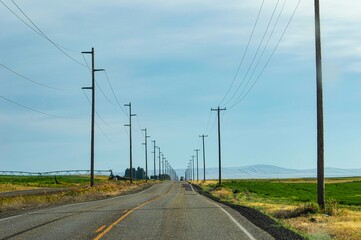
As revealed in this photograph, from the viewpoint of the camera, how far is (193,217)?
66.3 feet

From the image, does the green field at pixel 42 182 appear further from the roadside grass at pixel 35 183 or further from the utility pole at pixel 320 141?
the utility pole at pixel 320 141

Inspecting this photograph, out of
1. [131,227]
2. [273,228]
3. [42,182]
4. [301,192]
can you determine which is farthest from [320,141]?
[42,182]

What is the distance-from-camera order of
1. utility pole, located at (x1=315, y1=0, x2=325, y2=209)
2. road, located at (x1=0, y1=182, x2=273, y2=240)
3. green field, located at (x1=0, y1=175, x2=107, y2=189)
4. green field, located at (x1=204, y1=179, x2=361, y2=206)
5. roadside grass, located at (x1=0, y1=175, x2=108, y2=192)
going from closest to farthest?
road, located at (x1=0, y1=182, x2=273, y2=240) → utility pole, located at (x1=315, y1=0, x2=325, y2=209) → green field, located at (x1=204, y1=179, x2=361, y2=206) → roadside grass, located at (x1=0, y1=175, x2=108, y2=192) → green field, located at (x1=0, y1=175, x2=107, y2=189)

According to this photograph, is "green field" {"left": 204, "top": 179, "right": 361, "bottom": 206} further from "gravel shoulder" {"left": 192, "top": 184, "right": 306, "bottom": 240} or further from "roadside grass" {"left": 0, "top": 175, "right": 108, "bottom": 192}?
"roadside grass" {"left": 0, "top": 175, "right": 108, "bottom": 192}

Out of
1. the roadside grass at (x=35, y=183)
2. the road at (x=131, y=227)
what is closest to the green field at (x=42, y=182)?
the roadside grass at (x=35, y=183)

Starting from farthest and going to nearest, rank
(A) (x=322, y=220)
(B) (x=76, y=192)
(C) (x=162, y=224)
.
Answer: (B) (x=76, y=192), (A) (x=322, y=220), (C) (x=162, y=224)

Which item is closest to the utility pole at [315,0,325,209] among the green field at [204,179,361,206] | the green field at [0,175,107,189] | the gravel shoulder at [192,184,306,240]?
the gravel shoulder at [192,184,306,240]

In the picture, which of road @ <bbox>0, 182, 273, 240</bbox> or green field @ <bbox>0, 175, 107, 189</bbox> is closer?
road @ <bbox>0, 182, 273, 240</bbox>

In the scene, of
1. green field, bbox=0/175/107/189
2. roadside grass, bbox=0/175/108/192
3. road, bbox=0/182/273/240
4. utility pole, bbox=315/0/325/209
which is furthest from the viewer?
green field, bbox=0/175/107/189

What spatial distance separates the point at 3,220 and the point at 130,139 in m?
70.8

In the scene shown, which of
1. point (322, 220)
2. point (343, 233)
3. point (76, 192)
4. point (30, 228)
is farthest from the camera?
point (76, 192)

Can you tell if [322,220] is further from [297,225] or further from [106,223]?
[106,223]

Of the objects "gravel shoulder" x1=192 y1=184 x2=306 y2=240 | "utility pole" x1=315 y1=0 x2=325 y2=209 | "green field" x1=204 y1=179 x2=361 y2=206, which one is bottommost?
"green field" x1=204 y1=179 x2=361 y2=206

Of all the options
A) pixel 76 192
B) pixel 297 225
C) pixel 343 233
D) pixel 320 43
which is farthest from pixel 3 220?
pixel 76 192
